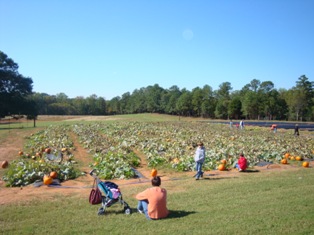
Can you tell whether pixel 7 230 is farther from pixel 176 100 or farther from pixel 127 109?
pixel 127 109

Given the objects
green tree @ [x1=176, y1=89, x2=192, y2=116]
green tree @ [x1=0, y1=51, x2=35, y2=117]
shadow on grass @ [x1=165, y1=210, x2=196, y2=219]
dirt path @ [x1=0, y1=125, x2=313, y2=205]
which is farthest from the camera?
green tree @ [x1=176, y1=89, x2=192, y2=116]

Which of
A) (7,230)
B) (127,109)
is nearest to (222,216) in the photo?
(7,230)

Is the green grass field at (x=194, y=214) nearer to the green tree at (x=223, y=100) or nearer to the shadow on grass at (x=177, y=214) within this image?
the shadow on grass at (x=177, y=214)

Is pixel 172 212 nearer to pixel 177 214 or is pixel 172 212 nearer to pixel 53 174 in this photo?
pixel 177 214

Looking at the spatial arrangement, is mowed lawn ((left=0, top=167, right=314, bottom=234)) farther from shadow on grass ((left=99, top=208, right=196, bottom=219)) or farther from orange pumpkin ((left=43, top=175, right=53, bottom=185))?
orange pumpkin ((left=43, top=175, right=53, bottom=185))

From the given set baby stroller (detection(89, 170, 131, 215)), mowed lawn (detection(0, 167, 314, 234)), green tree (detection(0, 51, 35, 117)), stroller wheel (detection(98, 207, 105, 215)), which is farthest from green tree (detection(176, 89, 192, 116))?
stroller wheel (detection(98, 207, 105, 215))

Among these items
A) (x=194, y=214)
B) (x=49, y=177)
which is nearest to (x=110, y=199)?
(x=194, y=214)

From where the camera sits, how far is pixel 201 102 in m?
98.7

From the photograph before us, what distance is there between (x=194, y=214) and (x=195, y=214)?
0.03 meters

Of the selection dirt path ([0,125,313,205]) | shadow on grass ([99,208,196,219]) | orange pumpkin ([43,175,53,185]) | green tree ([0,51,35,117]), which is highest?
green tree ([0,51,35,117])

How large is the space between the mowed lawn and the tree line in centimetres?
4552

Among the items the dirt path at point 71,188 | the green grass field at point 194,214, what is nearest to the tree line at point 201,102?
the dirt path at point 71,188

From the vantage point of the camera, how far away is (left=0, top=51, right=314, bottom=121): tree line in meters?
50.2

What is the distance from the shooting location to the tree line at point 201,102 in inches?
1976
